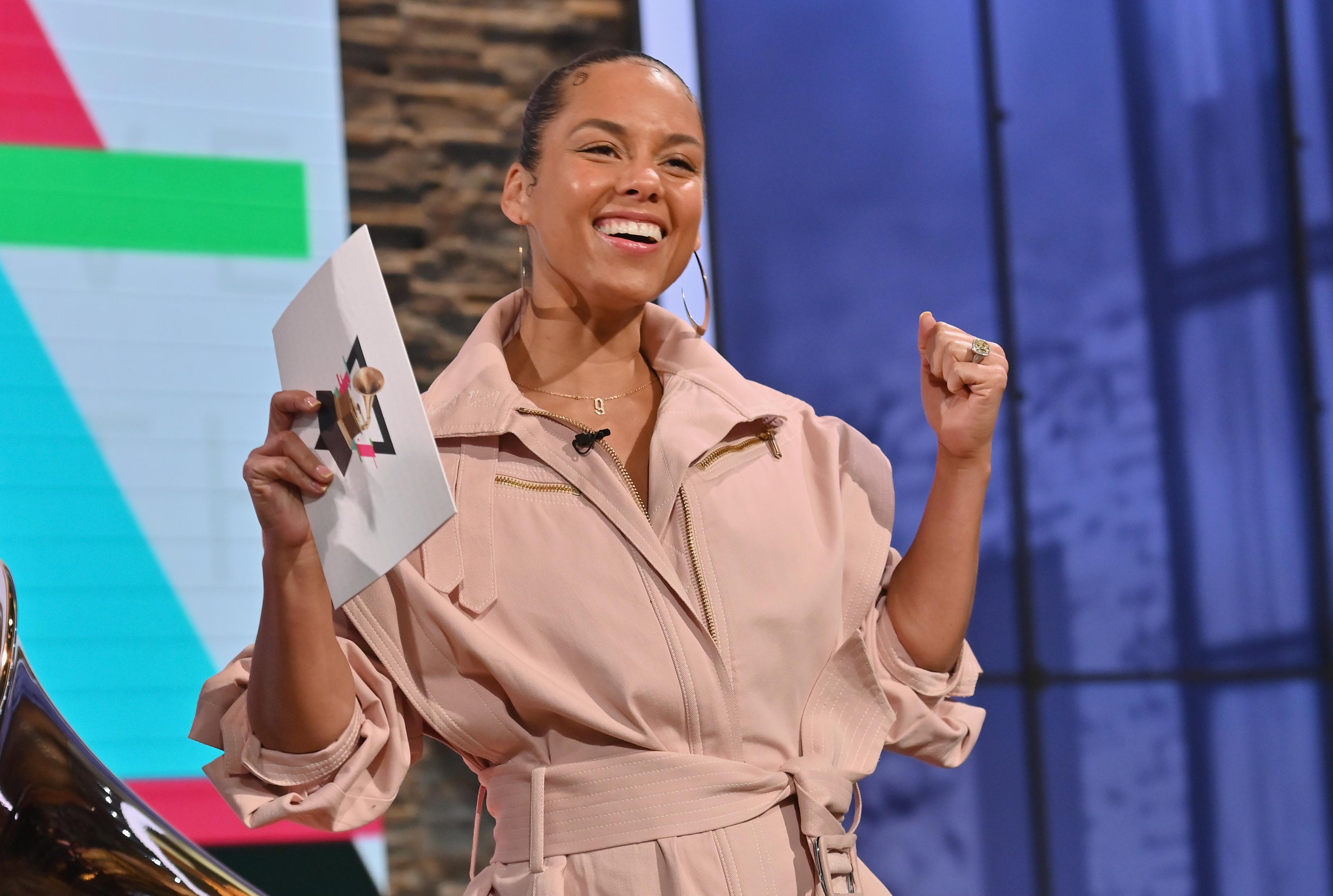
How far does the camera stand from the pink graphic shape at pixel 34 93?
312 cm

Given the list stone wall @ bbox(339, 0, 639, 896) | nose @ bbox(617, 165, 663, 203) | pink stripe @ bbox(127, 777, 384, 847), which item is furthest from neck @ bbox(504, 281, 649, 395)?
stone wall @ bbox(339, 0, 639, 896)

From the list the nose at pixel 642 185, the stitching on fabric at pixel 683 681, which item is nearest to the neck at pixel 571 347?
the nose at pixel 642 185

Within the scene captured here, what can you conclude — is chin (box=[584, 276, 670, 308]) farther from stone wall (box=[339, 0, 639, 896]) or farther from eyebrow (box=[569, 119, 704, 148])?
stone wall (box=[339, 0, 639, 896])

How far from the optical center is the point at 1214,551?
3.72 meters

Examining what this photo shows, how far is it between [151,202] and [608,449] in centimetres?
220

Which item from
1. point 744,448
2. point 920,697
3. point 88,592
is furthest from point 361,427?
point 88,592

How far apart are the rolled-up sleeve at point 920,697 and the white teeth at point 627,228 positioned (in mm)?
448

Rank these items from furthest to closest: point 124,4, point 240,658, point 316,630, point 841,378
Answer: point 841,378
point 124,4
point 240,658
point 316,630

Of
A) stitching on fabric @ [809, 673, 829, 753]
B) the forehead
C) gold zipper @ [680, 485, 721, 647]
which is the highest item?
the forehead

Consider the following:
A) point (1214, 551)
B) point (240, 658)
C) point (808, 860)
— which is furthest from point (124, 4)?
point (1214, 551)

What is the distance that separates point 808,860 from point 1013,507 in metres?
2.50

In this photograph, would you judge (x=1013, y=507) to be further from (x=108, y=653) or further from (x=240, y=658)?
(x=240, y=658)

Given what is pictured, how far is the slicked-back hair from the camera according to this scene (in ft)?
4.96

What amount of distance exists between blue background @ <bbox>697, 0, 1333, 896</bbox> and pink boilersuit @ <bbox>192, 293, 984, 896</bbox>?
2.25 metres
